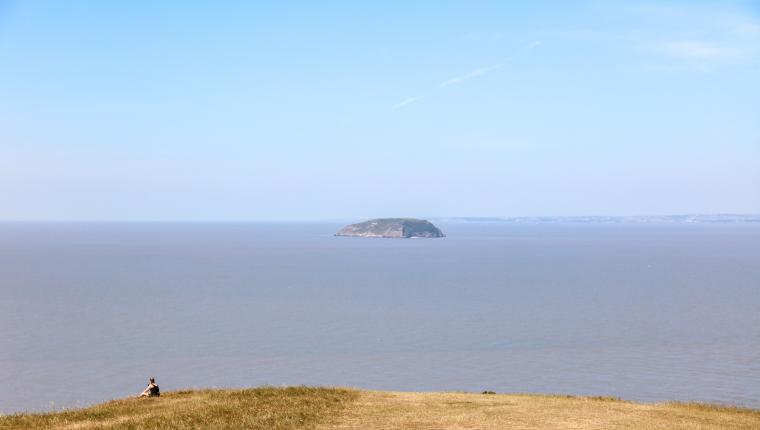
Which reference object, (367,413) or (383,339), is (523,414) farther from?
(383,339)

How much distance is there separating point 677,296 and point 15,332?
427ft

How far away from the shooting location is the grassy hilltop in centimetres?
2944

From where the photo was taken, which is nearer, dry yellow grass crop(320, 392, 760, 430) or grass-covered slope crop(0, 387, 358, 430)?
grass-covered slope crop(0, 387, 358, 430)

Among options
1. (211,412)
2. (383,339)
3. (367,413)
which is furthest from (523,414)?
(383,339)

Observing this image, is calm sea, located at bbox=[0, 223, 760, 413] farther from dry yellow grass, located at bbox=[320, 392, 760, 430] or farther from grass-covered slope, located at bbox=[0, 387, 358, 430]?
dry yellow grass, located at bbox=[320, 392, 760, 430]

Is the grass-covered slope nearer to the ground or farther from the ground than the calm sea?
farther from the ground

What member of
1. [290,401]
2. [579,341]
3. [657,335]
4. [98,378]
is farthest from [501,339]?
[290,401]

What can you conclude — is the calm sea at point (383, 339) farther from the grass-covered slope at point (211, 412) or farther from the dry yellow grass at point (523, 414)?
the dry yellow grass at point (523, 414)

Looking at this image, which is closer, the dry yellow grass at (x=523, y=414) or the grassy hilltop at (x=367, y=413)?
the grassy hilltop at (x=367, y=413)

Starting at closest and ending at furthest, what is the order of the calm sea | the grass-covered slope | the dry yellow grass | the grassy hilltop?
the grass-covered slope < the grassy hilltop < the dry yellow grass < the calm sea

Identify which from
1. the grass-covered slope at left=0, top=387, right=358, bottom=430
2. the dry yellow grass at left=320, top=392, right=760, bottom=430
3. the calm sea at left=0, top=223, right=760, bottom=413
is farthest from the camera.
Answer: the calm sea at left=0, top=223, right=760, bottom=413

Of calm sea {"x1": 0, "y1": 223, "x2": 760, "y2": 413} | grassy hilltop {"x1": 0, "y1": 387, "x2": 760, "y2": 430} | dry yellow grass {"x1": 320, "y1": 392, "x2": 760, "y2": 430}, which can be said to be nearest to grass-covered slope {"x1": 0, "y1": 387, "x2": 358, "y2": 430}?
grassy hilltop {"x1": 0, "y1": 387, "x2": 760, "y2": 430}

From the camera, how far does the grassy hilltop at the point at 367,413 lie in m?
29.4

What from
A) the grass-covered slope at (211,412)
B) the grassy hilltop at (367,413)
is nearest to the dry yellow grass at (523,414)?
the grassy hilltop at (367,413)
